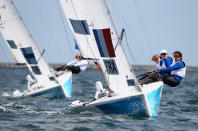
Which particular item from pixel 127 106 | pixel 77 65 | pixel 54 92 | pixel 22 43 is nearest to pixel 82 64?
pixel 77 65

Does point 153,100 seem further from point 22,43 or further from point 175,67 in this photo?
point 22,43

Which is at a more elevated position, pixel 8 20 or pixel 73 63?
pixel 8 20

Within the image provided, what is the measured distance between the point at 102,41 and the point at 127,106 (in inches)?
72.9

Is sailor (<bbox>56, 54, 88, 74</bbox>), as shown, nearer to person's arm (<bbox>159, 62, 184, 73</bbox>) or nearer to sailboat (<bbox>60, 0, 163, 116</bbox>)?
sailboat (<bbox>60, 0, 163, 116</bbox>)

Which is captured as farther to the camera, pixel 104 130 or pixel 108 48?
pixel 108 48

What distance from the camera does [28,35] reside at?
19297 mm

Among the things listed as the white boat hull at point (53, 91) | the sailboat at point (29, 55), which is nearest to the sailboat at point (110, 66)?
the white boat hull at point (53, 91)

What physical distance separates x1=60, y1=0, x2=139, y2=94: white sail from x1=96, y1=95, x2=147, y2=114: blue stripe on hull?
1.51 ft

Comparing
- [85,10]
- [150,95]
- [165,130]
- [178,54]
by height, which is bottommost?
[165,130]

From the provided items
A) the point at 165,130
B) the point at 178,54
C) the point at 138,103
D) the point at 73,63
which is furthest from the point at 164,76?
the point at 73,63

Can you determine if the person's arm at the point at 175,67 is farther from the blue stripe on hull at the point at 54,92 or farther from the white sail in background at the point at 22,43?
the white sail in background at the point at 22,43

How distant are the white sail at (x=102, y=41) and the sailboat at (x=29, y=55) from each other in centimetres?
615

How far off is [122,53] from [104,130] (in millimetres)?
2447

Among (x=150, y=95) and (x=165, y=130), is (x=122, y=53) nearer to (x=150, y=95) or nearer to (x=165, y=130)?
(x=150, y=95)
